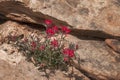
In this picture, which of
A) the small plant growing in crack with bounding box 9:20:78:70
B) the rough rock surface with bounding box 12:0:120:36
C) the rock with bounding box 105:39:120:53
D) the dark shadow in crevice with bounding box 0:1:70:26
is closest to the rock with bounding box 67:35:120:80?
the rock with bounding box 105:39:120:53

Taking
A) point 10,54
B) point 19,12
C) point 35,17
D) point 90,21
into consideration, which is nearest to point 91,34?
point 90,21

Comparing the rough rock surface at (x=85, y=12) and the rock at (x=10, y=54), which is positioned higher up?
the rough rock surface at (x=85, y=12)

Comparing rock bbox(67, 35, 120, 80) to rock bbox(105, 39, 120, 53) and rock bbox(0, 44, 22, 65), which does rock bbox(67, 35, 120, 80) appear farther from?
rock bbox(0, 44, 22, 65)

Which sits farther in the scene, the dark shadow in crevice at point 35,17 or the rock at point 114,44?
the dark shadow in crevice at point 35,17

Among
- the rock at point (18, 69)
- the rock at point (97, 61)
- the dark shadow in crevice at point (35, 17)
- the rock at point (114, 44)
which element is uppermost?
the dark shadow in crevice at point (35, 17)

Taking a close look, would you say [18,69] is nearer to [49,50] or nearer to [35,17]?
[49,50]

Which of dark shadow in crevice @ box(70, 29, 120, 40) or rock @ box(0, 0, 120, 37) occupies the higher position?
rock @ box(0, 0, 120, 37)

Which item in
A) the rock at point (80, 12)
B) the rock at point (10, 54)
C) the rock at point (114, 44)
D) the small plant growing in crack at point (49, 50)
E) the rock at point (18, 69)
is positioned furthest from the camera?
the rock at point (10, 54)

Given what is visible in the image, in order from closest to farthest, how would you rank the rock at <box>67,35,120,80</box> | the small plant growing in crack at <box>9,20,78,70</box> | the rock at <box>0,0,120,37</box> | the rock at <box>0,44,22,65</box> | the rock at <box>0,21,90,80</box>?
the rock at <box>67,35,120,80</box>
the rock at <box>0,21,90,80</box>
the rock at <box>0,0,120,37</box>
the small plant growing in crack at <box>9,20,78,70</box>
the rock at <box>0,44,22,65</box>

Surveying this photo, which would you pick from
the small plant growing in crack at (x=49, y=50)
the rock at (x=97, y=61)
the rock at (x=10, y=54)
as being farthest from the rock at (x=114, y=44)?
the rock at (x=10, y=54)

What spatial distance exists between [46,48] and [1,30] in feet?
5.39

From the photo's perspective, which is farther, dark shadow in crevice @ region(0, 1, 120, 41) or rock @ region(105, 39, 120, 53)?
dark shadow in crevice @ region(0, 1, 120, 41)

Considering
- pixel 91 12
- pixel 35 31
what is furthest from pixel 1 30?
pixel 91 12

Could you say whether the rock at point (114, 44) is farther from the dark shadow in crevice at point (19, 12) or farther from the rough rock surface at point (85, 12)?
the dark shadow in crevice at point (19, 12)
